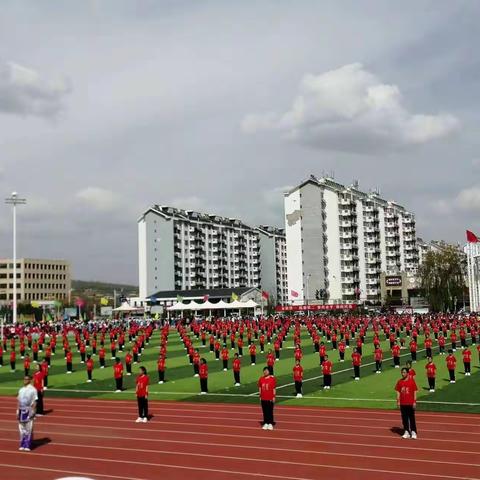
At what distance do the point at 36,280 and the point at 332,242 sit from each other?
7482 cm

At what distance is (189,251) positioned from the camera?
135 m

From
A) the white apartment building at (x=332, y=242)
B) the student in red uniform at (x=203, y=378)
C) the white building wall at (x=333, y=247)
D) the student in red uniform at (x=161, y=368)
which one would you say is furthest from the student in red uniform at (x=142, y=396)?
the white building wall at (x=333, y=247)

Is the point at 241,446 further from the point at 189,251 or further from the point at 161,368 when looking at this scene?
the point at 189,251

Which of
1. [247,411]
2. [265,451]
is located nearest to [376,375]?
[247,411]

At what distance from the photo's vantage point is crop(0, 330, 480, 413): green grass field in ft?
66.0

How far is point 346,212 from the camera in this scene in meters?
114

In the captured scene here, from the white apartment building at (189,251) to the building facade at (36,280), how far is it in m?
34.4

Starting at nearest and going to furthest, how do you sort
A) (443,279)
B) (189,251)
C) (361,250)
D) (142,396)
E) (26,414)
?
1. (26,414)
2. (142,396)
3. (443,279)
4. (361,250)
5. (189,251)

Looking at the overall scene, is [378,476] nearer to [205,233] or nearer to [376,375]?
[376,375]

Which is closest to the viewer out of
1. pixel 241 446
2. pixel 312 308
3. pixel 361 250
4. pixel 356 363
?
pixel 241 446

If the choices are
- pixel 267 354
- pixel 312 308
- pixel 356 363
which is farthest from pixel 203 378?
pixel 312 308

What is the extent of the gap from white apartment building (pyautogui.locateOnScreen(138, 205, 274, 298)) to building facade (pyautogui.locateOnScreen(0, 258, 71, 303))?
34432 mm

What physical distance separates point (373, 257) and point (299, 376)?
98.9 metres

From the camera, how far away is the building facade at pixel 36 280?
491 ft
